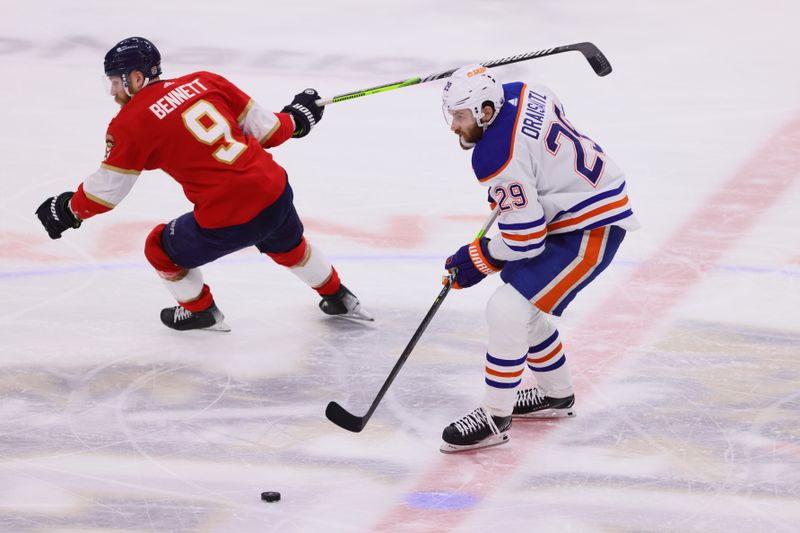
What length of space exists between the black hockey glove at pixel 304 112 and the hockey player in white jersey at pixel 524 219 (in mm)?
1003

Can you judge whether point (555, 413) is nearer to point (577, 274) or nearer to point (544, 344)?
point (544, 344)

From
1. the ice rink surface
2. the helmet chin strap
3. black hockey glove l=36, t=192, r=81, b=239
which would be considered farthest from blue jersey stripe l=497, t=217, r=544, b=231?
black hockey glove l=36, t=192, r=81, b=239

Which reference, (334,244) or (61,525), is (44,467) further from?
(334,244)

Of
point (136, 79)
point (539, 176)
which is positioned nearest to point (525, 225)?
point (539, 176)

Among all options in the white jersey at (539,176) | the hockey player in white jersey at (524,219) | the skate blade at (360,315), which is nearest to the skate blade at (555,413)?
the hockey player in white jersey at (524,219)

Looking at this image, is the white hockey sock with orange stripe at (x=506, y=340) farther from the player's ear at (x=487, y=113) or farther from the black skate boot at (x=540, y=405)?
the player's ear at (x=487, y=113)

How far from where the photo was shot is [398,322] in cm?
454

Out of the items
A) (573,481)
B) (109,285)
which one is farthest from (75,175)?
(573,481)

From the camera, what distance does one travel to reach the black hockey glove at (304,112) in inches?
175

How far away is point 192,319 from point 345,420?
96cm

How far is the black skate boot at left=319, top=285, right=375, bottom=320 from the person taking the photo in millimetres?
4520

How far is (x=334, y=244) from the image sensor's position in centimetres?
514

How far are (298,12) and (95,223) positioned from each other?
3.09 metres

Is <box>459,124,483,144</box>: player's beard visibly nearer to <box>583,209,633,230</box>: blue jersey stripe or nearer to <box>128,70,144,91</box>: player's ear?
<box>583,209,633,230</box>: blue jersey stripe
